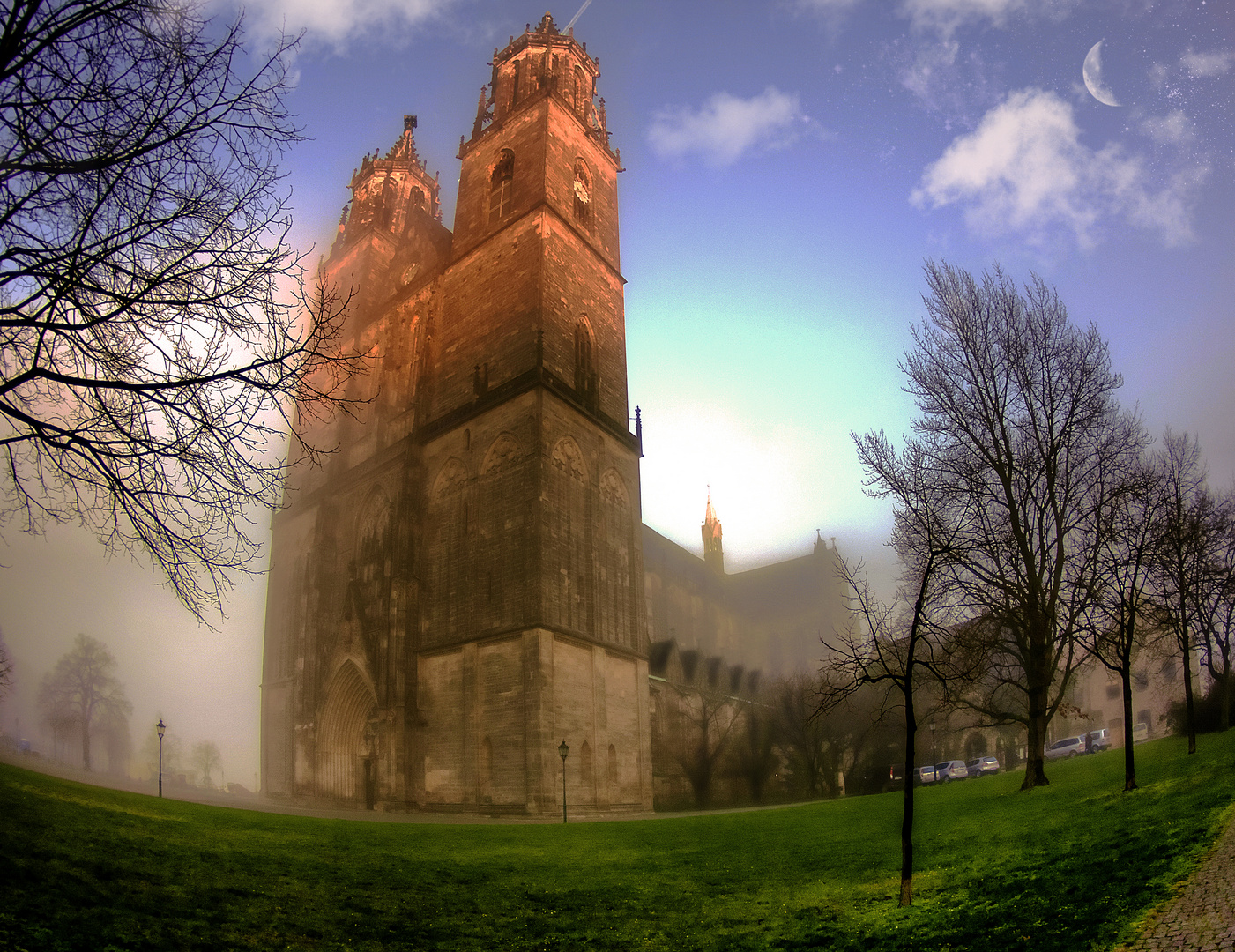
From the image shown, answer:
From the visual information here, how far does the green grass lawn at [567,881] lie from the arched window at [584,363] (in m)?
19.8

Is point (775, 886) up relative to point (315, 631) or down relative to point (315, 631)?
down

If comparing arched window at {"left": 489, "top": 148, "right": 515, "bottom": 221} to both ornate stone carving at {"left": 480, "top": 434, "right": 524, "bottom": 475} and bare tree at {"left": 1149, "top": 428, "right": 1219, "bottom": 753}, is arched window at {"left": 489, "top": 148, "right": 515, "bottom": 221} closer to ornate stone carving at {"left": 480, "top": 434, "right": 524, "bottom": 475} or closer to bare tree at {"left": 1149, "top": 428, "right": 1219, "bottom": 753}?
ornate stone carving at {"left": 480, "top": 434, "right": 524, "bottom": 475}

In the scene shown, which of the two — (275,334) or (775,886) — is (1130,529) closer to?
(775,886)

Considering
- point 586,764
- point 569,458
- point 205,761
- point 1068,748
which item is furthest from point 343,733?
point 205,761

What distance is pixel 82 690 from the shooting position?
42.3m

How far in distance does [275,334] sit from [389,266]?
1530 inches

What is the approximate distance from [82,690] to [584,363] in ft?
113

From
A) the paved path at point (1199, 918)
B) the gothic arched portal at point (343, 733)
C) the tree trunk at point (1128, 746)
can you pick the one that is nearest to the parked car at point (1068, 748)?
the tree trunk at point (1128, 746)

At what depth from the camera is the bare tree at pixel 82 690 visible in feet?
133

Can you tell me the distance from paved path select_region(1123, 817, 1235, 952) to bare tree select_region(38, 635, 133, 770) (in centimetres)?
4535

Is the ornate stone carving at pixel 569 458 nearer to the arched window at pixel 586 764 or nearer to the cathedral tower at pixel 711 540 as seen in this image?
the arched window at pixel 586 764

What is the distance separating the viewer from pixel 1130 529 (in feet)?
58.5

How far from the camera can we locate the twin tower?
26.1 m

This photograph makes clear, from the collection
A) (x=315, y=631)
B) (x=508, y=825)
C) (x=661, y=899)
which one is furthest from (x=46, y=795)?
(x=315, y=631)
